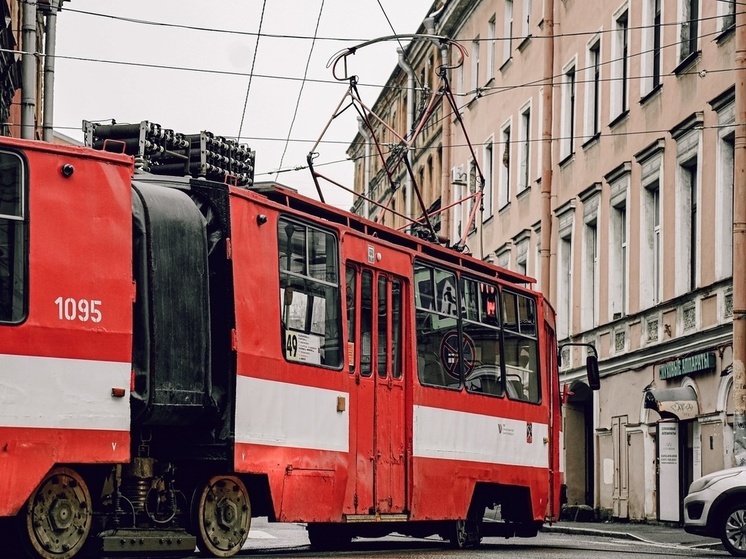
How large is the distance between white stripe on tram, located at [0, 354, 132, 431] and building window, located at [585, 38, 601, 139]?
23134 millimetres

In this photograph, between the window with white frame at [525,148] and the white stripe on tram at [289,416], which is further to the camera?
the window with white frame at [525,148]

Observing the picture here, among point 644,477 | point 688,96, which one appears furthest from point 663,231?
point 644,477

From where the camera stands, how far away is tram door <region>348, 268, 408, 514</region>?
14719 mm

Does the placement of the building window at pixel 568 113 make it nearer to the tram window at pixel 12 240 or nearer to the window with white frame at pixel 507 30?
the window with white frame at pixel 507 30

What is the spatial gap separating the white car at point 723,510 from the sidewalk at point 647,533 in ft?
8.64

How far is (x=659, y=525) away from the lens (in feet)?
91.5

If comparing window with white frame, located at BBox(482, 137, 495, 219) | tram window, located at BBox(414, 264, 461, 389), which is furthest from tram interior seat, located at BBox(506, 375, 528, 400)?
window with white frame, located at BBox(482, 137, 495, 219)

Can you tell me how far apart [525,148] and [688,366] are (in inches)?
560

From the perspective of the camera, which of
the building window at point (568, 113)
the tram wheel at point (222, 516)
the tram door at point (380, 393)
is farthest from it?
the building window at point (568, 113)

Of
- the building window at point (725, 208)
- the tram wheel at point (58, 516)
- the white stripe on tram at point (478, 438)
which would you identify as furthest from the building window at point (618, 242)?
the tram wheel at point (58, 516)

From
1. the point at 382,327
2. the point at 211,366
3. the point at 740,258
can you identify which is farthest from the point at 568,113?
the point at 211,366

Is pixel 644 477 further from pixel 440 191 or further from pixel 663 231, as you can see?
pixel 440 191

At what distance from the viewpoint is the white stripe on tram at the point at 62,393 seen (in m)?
10.7

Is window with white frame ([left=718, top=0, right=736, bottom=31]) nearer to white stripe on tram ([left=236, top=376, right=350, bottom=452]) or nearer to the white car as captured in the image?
the white car
